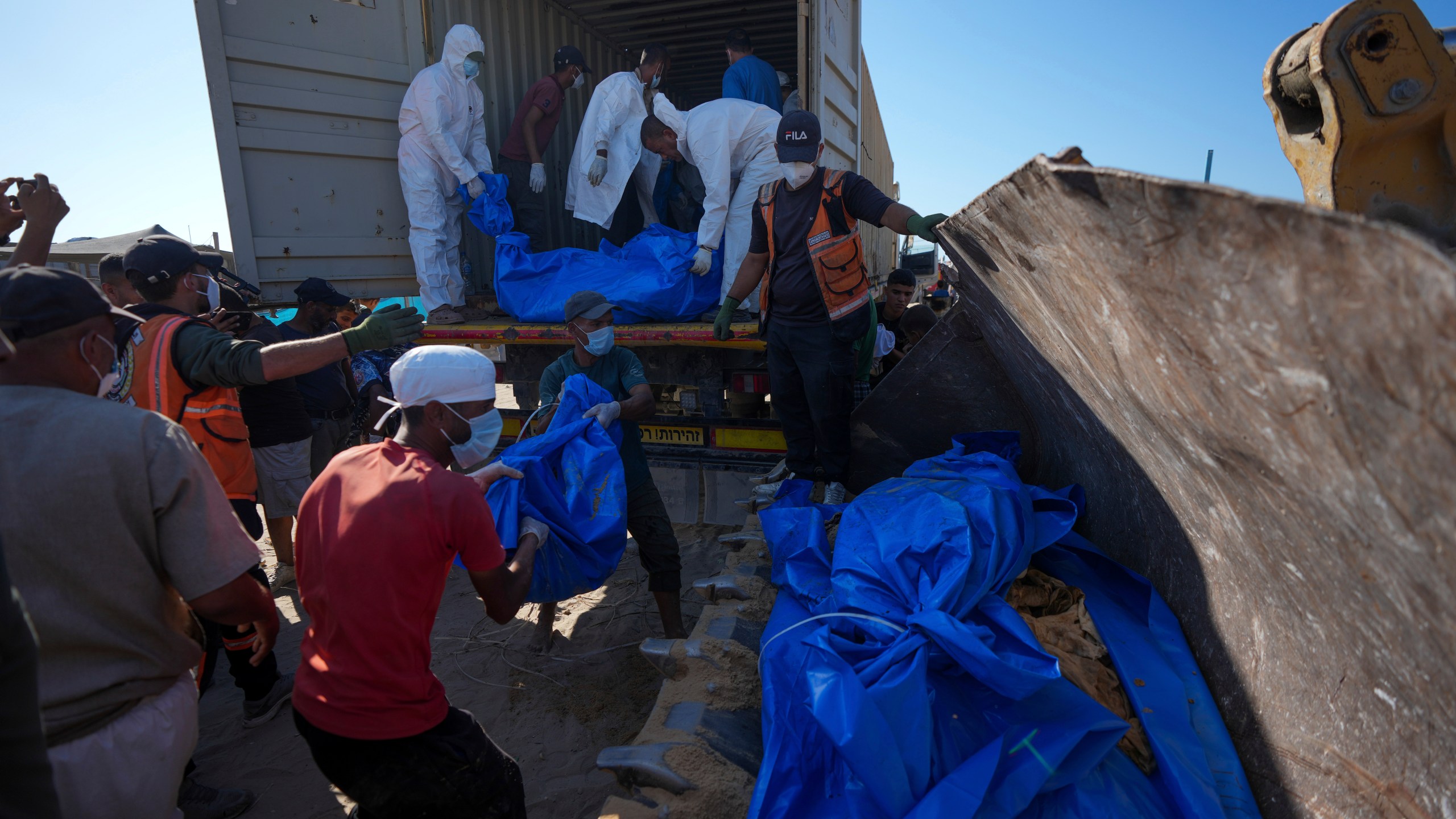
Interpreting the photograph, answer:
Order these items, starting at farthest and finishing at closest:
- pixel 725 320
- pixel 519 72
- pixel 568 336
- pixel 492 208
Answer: pixel 519 72 < pixel 492 208 < pixel 568 336 < pixel 725 320

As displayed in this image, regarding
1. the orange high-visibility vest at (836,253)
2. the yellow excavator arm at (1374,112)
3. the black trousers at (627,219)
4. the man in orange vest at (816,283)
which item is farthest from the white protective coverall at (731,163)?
the yellow excavator arm at (1374,112)

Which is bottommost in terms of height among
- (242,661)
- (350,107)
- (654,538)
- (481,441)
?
(242,661)

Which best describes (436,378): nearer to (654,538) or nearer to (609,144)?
(654,538)

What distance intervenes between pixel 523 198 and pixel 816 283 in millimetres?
2695

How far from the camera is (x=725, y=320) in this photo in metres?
3.69

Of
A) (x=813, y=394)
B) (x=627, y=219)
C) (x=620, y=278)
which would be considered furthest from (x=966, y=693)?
(x=627, y=219)

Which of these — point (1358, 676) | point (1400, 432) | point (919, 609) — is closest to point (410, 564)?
point (919, 609)

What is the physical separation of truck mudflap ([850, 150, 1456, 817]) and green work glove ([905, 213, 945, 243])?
0.56 meters

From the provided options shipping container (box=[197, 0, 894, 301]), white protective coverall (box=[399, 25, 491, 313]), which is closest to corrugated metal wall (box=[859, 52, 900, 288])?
shipping container (box=[197, 0, 894, 301])

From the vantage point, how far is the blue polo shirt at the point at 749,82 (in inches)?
183

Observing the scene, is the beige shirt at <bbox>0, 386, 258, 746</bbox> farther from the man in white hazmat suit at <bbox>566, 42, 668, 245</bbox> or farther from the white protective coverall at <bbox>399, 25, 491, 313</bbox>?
the man in white hazmat suit at <bbox>566, 42, 668, 245</bbox>

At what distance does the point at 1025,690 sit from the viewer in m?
1.53

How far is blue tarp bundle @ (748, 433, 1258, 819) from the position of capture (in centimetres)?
147

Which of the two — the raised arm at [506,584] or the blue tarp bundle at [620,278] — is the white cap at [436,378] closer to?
the raised arm at [506,584]
